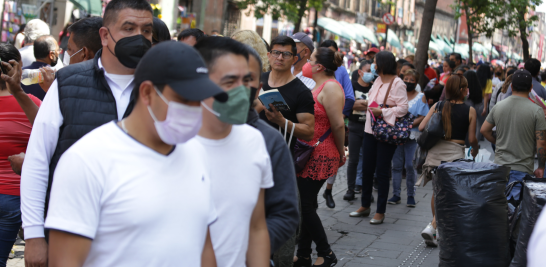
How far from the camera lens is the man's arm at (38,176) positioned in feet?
8.07

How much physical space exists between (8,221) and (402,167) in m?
5.55

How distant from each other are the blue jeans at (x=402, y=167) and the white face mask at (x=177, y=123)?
634 centimetres

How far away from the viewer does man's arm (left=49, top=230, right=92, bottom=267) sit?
68.4 inches

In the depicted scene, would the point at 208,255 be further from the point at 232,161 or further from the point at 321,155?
the point at 321,155

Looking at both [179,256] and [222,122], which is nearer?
[179,256]

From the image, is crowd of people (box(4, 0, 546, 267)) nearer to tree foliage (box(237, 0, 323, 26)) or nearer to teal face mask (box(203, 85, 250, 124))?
teal face mask (box(203, 85, 250, 124))

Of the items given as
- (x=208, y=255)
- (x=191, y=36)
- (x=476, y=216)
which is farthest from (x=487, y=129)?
(x=208, y=255)

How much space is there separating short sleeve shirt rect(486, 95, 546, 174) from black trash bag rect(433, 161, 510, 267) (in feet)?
3.81

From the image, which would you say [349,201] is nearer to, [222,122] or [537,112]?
[537,112]

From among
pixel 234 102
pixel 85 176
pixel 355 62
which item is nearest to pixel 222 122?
pixel 234 102

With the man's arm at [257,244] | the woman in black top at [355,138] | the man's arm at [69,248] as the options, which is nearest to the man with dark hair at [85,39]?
the man's arm at [257,244]

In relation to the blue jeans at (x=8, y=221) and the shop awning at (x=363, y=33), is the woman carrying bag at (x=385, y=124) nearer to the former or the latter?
the blue jeans at (x=8, y=221)

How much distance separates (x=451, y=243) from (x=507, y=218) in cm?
47

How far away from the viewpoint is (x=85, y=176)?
1.72m
